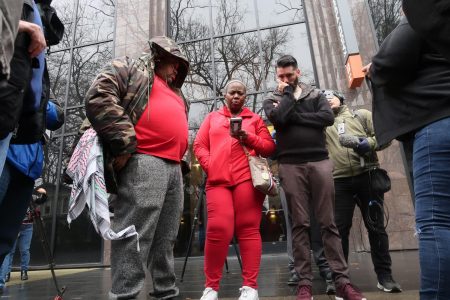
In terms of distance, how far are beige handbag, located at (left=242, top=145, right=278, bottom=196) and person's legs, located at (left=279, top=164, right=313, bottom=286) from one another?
140 millimetres

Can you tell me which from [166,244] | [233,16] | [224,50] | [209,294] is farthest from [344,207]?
[233,16]

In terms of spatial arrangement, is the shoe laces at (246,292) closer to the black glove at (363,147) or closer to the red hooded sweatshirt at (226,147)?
the red hooded sweatshirt at (226,147)

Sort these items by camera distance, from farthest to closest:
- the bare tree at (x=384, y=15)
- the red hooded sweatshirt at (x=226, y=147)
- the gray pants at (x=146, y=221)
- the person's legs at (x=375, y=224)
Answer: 1. the bare tree at (x=384, y=15)
2. the person's legs at (x=375, y=224)
3. the red hooded sweatshirt at (x=226, y=147)
4. the gray pants at (x=146, y=221)

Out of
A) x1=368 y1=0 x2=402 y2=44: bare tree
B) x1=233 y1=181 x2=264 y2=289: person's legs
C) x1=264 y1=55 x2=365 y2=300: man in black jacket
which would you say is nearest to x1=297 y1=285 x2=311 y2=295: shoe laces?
x1=264 y1=55 x2=365 y2=300: man in black jacket

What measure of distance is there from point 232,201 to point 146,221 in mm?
919

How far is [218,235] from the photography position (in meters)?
3.10

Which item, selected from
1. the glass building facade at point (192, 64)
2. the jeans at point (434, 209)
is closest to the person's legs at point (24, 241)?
the glass building facade at point (192, 64)

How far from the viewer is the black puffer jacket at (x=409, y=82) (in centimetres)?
171

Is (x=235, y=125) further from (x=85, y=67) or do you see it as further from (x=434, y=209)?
(x=85, y=67)

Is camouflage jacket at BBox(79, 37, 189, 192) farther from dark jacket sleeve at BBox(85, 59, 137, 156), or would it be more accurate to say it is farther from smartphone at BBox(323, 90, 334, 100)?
smartphone at BBox(323, 90, 334, 100)

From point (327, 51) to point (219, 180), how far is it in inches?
252

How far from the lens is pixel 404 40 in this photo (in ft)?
5.84

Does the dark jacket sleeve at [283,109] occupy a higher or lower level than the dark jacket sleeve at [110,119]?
higher

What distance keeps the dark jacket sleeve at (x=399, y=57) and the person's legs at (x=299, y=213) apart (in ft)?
4.68
